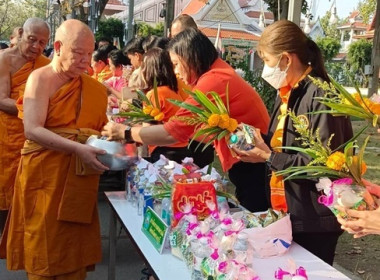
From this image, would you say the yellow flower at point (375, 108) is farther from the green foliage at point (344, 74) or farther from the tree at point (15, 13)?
the tree at point (15, 13)

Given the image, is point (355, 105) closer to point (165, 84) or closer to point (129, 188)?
point (129, 188)

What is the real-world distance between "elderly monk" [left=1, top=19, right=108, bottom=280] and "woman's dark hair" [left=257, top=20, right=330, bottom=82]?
38.8 inches

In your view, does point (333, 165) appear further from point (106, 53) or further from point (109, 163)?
point (106, 53)

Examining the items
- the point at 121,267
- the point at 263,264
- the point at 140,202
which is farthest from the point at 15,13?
the point at 263,264

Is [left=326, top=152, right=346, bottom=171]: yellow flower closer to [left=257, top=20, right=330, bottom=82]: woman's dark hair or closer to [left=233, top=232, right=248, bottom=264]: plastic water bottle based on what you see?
[left=233, top=232, right=248, bottom=264]: plastic water bottle

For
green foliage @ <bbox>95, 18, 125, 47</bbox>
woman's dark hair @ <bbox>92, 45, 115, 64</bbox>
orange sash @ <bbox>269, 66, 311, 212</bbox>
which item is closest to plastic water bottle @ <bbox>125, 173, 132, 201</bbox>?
orange sash @ <bbox>269, 66, 311, 212</bbox>

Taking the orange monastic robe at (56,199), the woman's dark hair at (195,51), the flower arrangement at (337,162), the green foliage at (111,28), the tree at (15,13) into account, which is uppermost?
the tree at (15,13)


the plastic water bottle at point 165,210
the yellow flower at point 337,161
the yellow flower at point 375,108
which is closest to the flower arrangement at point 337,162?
the yellow flower at point 337,161

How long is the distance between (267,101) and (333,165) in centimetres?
675

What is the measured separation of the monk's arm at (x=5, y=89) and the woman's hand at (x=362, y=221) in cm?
273

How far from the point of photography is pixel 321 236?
206cm

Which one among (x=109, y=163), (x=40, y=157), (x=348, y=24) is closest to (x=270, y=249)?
(x=109, y=163)

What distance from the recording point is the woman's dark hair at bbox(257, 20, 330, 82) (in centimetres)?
207

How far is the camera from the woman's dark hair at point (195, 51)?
2.68m
